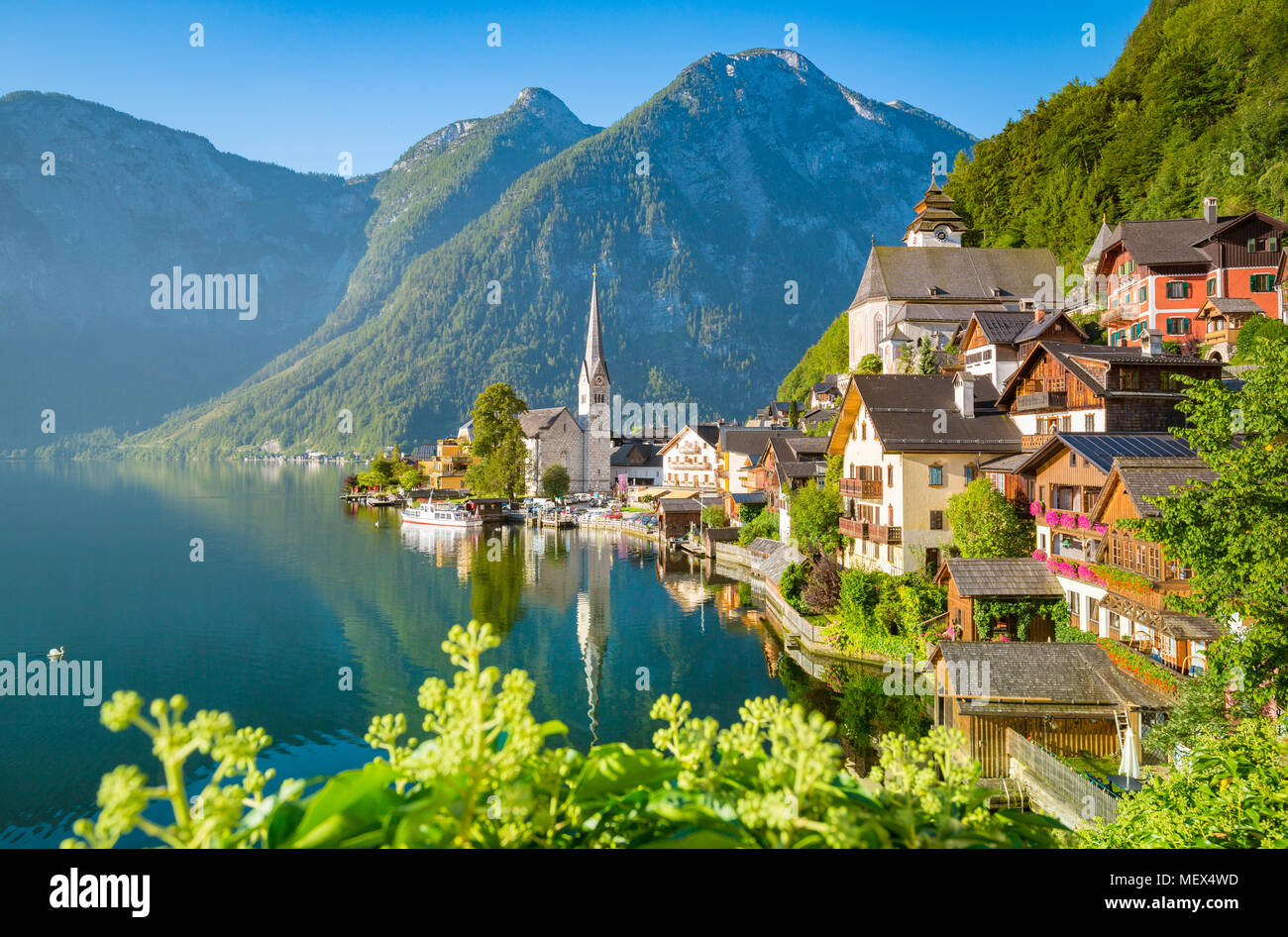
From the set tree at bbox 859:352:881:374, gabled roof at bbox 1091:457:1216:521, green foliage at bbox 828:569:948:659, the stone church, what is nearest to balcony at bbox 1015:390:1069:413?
green foliage at bbox 828:569:948:659

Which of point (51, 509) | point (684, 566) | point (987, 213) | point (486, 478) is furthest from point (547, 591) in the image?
point (51, 509)

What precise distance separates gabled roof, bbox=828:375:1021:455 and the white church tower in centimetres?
7575

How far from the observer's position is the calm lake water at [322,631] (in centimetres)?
2436

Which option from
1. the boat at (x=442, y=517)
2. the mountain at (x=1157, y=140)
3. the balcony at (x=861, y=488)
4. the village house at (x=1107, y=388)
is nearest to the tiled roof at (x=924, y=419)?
the village house at (x=1107, y=388)

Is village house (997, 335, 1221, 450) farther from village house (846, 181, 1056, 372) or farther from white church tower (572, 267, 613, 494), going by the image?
white church tower (572, 267, 613, 494)

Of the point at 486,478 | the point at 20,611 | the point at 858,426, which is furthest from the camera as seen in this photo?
the point at 486,478

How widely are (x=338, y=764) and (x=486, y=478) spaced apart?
220 feet

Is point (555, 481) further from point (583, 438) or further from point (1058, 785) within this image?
point (1058, 785)

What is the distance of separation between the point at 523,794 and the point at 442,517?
82862 mm

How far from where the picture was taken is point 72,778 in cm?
2192

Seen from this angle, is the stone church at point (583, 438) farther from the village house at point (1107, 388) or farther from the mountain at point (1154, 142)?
the village house at point (1107, 388)

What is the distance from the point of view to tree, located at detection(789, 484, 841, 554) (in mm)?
38412

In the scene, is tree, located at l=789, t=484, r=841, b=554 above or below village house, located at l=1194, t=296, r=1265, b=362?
below

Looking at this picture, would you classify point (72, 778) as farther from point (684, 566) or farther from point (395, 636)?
point (684, 566)
